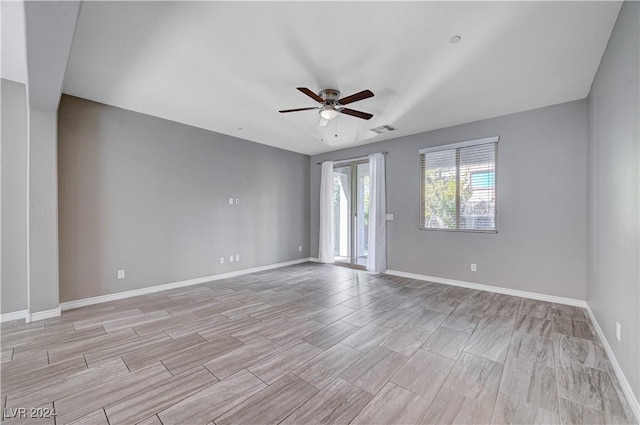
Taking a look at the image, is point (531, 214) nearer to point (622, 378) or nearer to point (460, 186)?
point (460, 186)

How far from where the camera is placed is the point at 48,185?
3184 millimetres

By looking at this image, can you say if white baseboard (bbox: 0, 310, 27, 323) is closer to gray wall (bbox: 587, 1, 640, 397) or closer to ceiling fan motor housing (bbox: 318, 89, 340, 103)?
ceiling fan motor housing (bbox: 318, 89, 340, 103)

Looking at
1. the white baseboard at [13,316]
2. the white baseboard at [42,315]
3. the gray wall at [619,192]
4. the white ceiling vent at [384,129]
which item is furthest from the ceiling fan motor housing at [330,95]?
the white baseboard at [13,316]

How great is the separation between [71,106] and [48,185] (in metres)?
1.16

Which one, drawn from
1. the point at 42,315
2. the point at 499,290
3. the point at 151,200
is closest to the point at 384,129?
the point at 499,290

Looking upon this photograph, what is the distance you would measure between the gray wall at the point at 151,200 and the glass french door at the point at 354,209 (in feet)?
5.93

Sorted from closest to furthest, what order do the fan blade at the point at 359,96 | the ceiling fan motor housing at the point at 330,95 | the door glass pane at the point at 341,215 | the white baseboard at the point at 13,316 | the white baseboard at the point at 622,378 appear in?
the white baseboard at the point at 622,378, the fan blade at the point at 359,96, the white baseboard at the point at 13,316, the ceiling fan motor housing at the point at 330,95, the door glass pane at the point at 341,215

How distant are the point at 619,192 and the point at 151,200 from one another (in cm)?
553

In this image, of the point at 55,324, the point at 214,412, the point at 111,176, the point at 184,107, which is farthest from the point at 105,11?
the point at 55,324

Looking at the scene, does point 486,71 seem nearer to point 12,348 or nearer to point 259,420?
point 259,420

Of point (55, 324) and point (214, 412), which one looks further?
point (55, 324)

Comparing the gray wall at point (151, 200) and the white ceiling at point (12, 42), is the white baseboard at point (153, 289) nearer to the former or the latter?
the gray wall at point (151, 200)

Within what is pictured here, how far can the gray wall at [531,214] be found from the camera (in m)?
3.63

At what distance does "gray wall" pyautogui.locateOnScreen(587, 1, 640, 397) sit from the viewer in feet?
5.76
